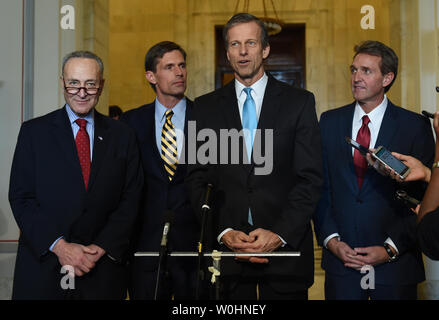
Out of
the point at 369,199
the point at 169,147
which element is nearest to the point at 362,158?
the point at 369,199

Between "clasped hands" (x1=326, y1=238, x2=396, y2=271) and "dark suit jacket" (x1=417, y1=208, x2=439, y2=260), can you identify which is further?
"clasped hands" (x1=326, y1=238, x2=396, y2=271)

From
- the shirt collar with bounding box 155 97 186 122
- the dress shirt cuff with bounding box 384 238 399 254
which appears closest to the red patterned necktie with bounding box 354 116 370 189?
the dress shirt cuff with bounding box 384 238 399 254

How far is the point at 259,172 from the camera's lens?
2828 millimetres

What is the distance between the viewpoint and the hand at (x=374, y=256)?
301 cm

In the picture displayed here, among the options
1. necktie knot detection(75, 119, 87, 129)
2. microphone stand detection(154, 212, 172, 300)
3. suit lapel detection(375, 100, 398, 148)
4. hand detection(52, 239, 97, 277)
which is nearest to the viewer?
microphone stand detection(154, 212, 172, 300)

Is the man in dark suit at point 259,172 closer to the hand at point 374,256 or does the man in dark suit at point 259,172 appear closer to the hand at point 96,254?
the hand at point 374,256

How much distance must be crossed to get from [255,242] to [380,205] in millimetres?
875

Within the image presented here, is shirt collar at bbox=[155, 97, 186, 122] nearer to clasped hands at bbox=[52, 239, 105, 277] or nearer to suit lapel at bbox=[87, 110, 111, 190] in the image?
suit lapel at bbox=[87, 110, 111, 190]

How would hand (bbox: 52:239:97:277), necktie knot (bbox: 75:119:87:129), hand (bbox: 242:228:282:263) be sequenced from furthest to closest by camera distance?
1. necktie knot (bbox: 75:119:87:129)
2. hand (bbox: 52:239:97:277)
3. hand (bbox: 242:228:282:263)

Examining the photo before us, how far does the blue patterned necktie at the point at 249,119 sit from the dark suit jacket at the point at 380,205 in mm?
618

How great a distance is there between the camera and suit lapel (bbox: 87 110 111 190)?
2.89 meters

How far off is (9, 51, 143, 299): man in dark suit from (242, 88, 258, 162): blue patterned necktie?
67cm

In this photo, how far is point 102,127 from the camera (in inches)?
119
